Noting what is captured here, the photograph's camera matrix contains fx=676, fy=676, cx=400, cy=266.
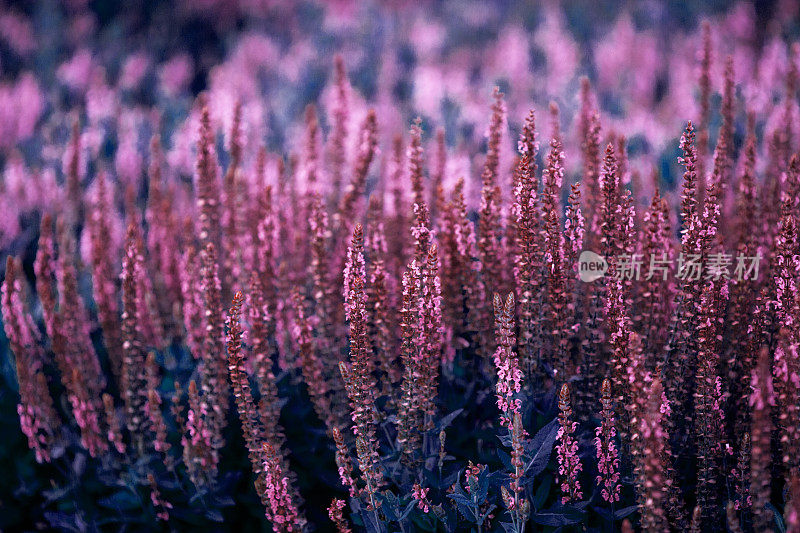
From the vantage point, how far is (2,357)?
404 centimetres

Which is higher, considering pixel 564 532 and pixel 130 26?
pixel 130 26

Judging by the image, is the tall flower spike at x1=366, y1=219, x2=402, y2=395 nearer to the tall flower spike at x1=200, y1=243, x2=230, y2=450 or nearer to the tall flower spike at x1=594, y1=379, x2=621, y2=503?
the tall flower spike at x1=200, y1=243, x2=230, y2=450

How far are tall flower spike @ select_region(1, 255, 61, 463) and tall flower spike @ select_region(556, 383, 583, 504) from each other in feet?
8.00

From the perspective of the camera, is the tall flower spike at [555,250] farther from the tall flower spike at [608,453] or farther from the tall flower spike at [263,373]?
the tall flower spike at [263,373]

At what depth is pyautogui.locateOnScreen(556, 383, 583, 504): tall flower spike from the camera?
2225mm

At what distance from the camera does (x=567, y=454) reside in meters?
2.30

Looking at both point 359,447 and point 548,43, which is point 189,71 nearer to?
point 548,43

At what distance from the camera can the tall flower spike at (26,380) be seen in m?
3.21

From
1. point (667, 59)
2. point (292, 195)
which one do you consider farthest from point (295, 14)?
point (292, 195)

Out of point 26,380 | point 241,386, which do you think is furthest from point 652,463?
point 26,380

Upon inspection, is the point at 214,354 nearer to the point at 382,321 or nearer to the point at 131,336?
the point at 131,336

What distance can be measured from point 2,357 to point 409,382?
2.89 meters

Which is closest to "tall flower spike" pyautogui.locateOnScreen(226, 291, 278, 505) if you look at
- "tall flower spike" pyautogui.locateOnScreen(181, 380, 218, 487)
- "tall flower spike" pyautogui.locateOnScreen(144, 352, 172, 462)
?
"tall flower spike" pyautogui.locateOnScreen(181, 380, 218, 487)

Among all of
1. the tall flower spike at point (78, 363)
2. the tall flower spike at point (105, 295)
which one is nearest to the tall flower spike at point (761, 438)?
the tall flower spike at point (78, 363)
